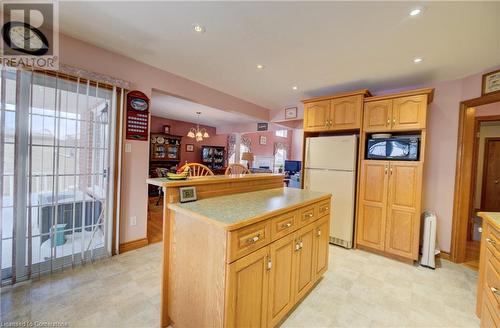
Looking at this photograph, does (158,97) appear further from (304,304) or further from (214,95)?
(304,304)

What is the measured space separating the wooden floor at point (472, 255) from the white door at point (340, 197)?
1.40m

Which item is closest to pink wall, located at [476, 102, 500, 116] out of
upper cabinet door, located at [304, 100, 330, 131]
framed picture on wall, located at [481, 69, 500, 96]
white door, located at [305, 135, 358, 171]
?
framed picture on wall, located at [481, 69, 500, 96]

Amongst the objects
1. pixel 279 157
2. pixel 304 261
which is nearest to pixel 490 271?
pixel 304 261

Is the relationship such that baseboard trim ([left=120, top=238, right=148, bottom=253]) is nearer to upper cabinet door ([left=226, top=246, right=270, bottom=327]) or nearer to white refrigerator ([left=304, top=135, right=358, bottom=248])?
upper cabinet door ([left=226, top=246, right=270, bottom=327])

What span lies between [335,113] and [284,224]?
7.30ft

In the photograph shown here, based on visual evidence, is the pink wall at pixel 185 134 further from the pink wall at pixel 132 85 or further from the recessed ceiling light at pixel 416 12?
the recessed ceiling light at pixel 416 12

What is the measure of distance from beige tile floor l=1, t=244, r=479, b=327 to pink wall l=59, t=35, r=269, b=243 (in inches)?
20.9

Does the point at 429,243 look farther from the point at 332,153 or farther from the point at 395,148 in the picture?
the point at 332,153

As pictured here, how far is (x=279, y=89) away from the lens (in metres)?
3.47

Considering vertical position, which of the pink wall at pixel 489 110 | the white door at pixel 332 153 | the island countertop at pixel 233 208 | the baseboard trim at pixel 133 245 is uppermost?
the pink wall at pixel 489 110

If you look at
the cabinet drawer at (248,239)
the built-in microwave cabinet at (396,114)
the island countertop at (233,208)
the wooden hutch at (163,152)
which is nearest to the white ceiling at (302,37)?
the built-in microwave cabinet at (396,114)

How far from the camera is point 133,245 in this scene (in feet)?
9.02

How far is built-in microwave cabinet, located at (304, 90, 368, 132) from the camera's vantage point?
2934 millimetres

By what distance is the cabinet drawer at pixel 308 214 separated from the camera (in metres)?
1.72
